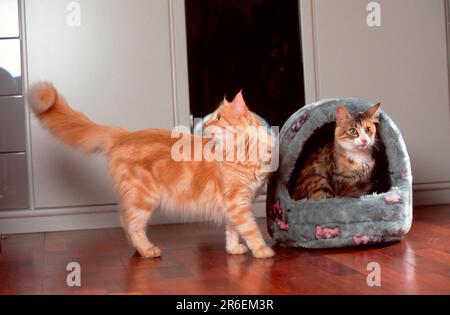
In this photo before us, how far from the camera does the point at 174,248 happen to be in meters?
2.43

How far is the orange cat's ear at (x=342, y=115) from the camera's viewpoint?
2314mm

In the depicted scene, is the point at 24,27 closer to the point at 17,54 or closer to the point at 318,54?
the point at 17,54

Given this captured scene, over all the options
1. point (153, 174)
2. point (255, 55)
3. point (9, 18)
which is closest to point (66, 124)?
point (153, 174)

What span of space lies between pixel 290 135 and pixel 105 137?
0.71 meters

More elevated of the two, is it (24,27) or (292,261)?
(24,27)

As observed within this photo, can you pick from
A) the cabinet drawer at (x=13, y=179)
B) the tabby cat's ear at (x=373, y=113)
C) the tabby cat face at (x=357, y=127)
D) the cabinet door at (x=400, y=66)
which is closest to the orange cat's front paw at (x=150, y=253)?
the tabby cat face at (x=357, y=127)

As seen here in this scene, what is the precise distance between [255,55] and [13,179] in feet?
5.01

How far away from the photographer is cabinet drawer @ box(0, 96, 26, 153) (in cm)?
320

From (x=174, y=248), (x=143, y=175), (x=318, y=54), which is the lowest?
(x=174, y=248)

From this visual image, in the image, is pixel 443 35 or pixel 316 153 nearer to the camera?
pixel 316 153

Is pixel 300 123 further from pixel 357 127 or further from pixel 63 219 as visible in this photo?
pixel 63 219

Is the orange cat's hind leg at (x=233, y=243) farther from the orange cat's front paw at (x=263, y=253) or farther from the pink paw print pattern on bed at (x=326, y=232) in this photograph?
the pink paw print pattern on bed at (x=326, y=232)

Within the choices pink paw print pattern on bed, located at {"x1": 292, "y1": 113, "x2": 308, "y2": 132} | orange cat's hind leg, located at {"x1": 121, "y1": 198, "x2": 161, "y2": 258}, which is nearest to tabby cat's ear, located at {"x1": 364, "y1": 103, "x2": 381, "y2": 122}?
pink paw print pattern on bed, located at {"x1": 292, "y1": 113, "x2": 308, "y2": 132}
